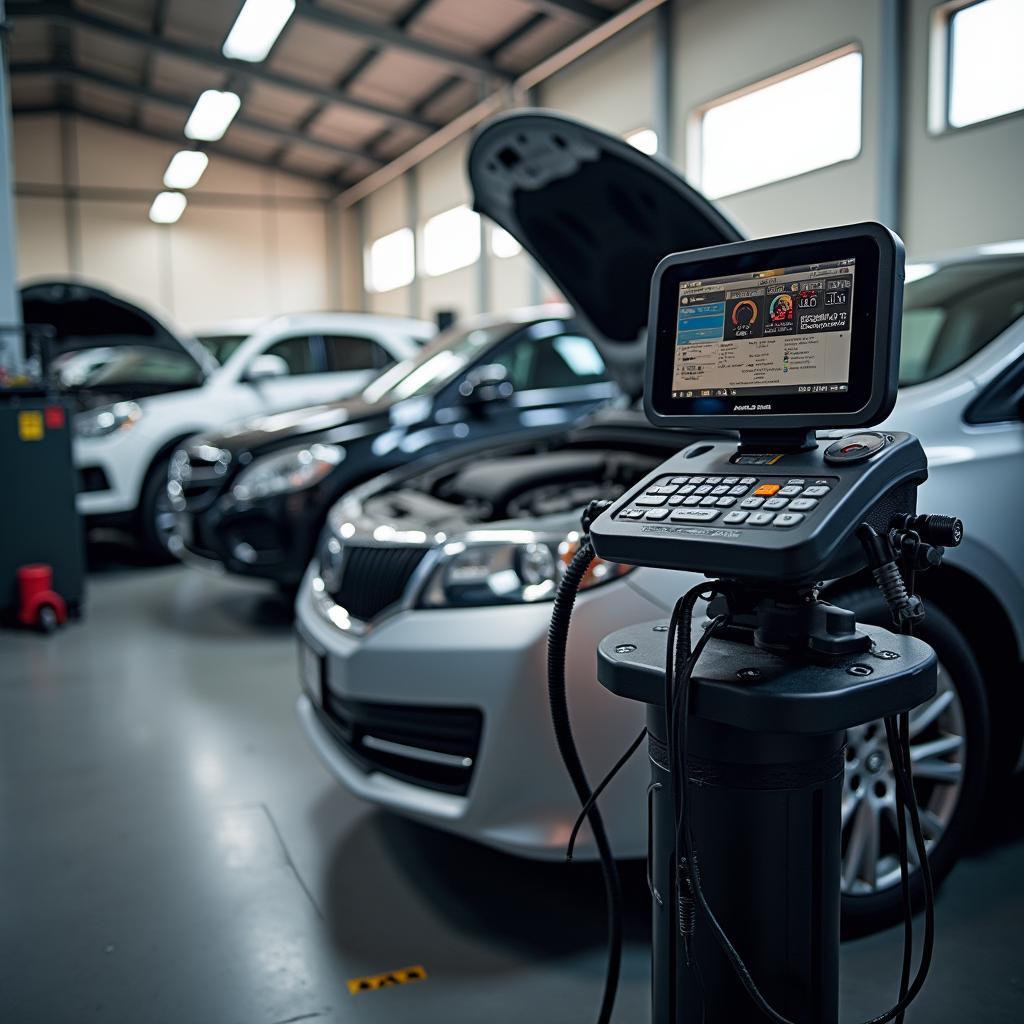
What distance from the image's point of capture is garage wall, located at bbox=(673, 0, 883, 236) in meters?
6.49

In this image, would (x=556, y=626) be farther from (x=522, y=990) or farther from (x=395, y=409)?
(x=395, y=409)

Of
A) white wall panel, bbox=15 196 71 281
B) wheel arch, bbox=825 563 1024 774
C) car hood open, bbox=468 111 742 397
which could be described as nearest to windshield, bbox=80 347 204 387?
car hood open, bbox=468 111 742 397

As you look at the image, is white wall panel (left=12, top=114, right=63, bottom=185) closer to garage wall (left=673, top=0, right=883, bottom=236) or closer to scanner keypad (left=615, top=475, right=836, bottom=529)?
garage wall (left=673, top=0, right=883, bottom=236)

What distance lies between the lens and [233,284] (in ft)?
55.0

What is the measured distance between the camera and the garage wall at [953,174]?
18.4 ft

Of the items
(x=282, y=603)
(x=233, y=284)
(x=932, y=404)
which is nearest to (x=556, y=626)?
(x=932, y=404)

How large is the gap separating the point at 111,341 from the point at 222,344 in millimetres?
1623

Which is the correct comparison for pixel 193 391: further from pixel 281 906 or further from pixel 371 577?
pixel 281 906

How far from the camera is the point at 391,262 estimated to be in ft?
51.5

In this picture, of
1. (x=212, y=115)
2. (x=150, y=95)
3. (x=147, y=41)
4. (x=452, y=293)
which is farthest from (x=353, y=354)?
(x=150, y=95)

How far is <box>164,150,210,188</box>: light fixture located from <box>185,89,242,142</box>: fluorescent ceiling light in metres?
0.58

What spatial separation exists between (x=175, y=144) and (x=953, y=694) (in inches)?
649

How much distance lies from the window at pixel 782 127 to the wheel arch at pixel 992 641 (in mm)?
5392

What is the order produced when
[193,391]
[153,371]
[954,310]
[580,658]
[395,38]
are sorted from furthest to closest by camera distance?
1. [395,38]
2. [153,371]
3. [193,391]
4. [954,310]
5. [580,658]
